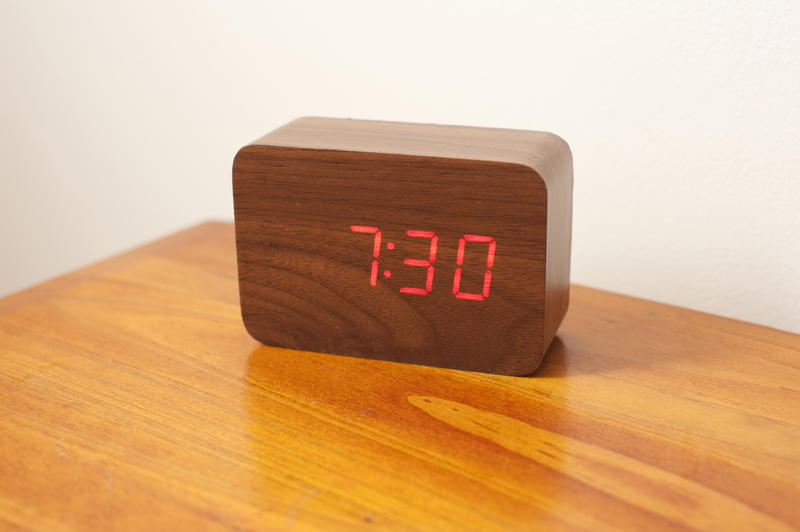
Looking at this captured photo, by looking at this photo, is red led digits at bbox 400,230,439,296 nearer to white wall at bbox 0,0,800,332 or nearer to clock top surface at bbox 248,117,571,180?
clock top surface at bbox 248,117,571,180

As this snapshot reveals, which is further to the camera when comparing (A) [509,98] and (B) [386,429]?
(A) [509,98]

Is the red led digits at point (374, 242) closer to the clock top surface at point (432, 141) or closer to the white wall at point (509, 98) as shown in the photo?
the clock top surface at point (432, 141)

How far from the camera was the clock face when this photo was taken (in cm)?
80

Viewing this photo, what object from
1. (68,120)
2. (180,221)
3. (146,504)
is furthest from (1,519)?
(68,120)

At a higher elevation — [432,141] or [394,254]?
[432,141]

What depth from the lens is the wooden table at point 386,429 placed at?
25.3 inches

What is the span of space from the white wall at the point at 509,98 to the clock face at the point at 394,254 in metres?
0.46

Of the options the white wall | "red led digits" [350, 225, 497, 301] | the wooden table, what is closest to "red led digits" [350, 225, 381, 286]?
"red led digits" [350, 225, 497, 301]

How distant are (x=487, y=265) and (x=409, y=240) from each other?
0.27 ft

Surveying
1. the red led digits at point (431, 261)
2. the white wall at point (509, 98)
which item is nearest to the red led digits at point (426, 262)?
the red led digits at point (431, 261)

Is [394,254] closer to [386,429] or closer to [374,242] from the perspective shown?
[374,242]

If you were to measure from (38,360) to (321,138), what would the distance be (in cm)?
39

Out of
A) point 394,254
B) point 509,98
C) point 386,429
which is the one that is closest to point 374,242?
point 394,254

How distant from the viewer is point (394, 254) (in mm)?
843
